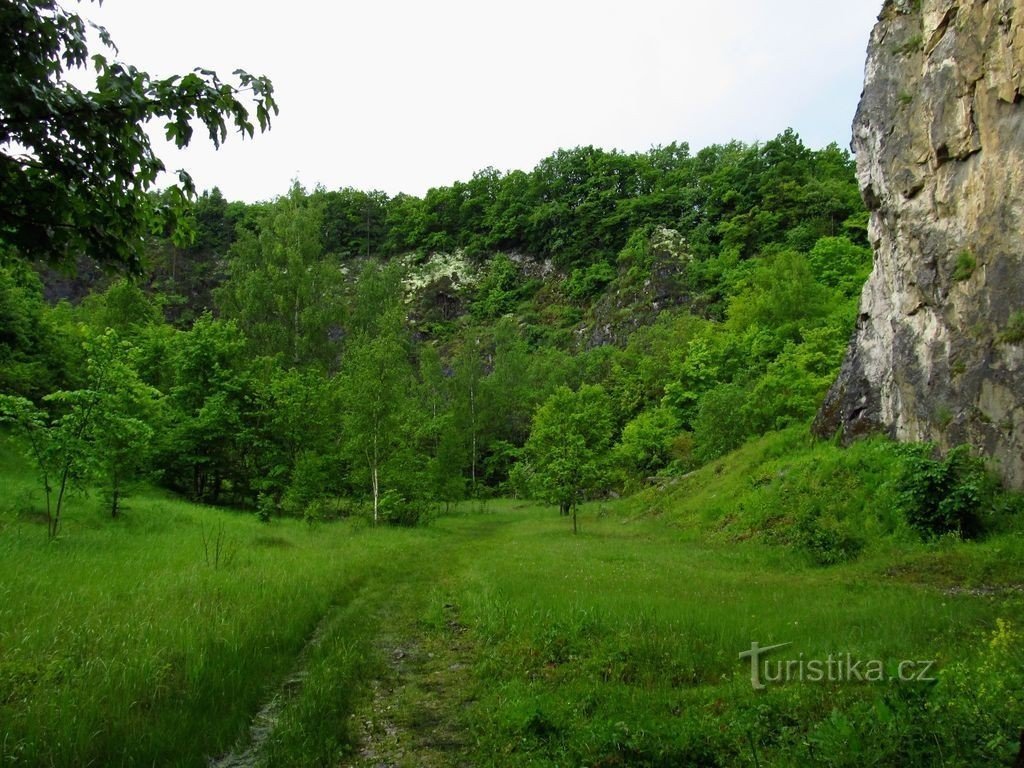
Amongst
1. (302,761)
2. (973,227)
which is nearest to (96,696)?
(302,761)

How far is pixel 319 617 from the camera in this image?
9898 millimetres

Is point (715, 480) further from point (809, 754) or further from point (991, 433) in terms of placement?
point (809, 754)

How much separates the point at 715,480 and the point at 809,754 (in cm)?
2506

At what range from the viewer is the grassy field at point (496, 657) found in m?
4.60

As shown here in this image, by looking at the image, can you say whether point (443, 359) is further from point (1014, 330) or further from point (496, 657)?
point (496, 657)

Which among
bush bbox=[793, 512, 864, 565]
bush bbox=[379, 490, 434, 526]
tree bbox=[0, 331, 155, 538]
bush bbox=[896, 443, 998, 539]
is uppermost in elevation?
tree bbox=[0, 331, 155, 538]

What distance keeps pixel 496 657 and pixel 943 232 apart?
19.3 meters

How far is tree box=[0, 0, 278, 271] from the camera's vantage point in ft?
10.8

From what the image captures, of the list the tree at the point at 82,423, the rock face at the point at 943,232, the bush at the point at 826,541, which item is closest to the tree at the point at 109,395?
the tree at the point at 82,423

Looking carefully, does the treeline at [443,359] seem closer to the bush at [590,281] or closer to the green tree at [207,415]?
the green tree at [207,415]

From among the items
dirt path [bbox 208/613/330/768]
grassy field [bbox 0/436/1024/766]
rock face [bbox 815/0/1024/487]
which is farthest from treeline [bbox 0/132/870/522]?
rock face [bbox 815/0/1024/487]

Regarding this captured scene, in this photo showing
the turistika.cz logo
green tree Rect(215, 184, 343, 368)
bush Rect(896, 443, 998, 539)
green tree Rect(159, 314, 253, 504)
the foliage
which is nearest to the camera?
the turistika.cz logo

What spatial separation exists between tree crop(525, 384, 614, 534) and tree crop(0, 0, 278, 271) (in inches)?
1026

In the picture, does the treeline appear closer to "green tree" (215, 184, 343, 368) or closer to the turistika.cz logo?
"green tree" (215, 184, 343, 368)
